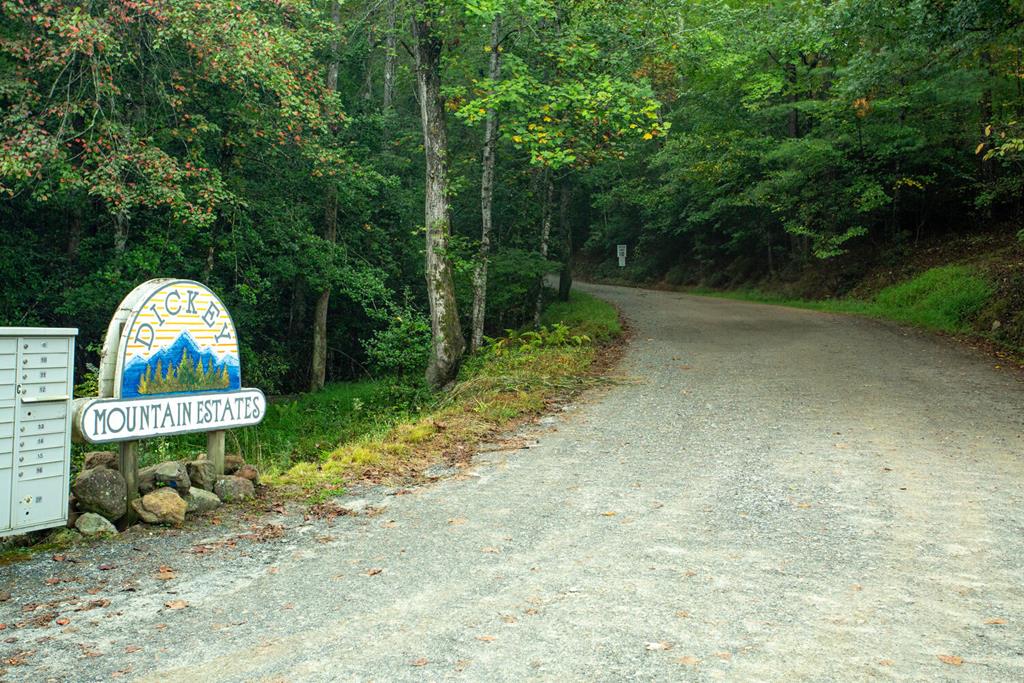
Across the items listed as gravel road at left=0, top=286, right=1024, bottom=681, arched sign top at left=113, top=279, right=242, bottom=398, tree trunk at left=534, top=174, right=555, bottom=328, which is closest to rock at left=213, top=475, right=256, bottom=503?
gravel road at left=0, top=286, right=1024, bottom=681

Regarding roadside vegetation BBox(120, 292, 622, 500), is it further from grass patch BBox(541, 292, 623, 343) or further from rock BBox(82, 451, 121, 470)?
rock BBox(82, 451, 121, 470)

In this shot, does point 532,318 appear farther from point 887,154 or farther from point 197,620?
point 197,620

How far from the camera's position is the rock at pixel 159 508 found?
575cm

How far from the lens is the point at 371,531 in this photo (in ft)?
19.0

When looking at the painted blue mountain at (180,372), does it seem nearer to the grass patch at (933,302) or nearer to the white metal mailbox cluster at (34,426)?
the white metal mailbox cluster at (34,426)

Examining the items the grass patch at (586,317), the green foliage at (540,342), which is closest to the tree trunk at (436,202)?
the green foliage at (540,342)

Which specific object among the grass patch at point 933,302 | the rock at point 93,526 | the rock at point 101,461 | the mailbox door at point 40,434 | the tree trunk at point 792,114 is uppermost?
the tree trunk at point 792,114

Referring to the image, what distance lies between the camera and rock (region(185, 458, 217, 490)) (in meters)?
6.34

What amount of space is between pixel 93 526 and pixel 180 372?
1.29 meters

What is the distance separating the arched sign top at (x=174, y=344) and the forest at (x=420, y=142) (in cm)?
485

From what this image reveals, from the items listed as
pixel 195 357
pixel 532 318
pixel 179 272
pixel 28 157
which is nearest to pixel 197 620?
pixel 195 357

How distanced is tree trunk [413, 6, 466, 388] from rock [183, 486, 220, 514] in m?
7.69

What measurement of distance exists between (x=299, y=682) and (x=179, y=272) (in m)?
14.7

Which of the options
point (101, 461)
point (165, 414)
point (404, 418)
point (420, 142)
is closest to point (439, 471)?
point (165, 414)
